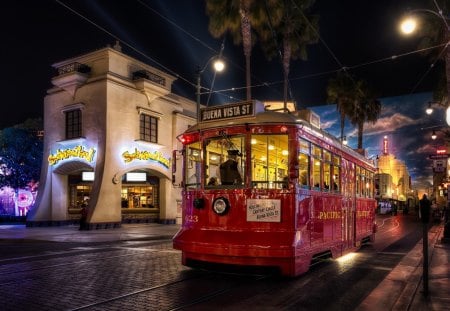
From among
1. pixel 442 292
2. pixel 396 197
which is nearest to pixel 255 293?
pixel 442 292

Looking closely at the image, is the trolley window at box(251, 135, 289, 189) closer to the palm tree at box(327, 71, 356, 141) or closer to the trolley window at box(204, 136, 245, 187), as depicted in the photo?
the trolley window at box(204, 136, 245, 187)

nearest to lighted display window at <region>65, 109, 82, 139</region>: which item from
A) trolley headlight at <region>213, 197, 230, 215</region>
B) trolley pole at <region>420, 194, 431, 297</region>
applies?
trolley headlight at <region>213, 197, 230, 215</region>

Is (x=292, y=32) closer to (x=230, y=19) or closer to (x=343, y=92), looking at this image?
(x=230, y=19)

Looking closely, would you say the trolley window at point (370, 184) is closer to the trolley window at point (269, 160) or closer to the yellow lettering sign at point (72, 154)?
the trolley window at point (269, 160)

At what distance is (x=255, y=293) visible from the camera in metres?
8.30

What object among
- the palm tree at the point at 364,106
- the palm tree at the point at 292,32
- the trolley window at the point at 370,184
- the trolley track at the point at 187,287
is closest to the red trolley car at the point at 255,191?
the trolley track at the point at 187,287

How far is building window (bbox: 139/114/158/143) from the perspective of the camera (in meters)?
30.0

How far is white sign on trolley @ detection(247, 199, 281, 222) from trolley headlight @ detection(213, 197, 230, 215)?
0.51 metres

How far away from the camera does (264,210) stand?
928cm

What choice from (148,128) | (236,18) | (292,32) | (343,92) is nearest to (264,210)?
(236,18)

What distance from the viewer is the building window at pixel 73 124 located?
94.7 ft

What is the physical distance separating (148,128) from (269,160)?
21.9 meters

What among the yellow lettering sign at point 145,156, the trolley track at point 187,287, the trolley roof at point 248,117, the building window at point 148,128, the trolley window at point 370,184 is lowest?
the trolley track at point 187,287

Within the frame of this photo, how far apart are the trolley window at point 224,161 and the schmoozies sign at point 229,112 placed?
1.68 feet
